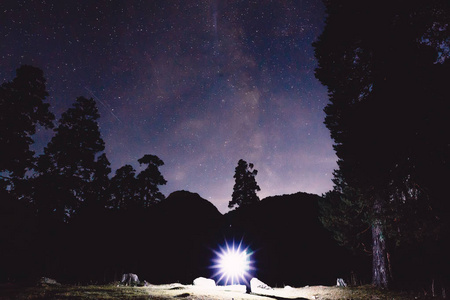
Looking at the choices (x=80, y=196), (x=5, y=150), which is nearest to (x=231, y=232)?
(x=80, y=196)

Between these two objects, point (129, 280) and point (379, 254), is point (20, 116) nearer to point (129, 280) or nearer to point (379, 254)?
point (129, 280)

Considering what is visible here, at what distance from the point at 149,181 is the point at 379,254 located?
35456 mm

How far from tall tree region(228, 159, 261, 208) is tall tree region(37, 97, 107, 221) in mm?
24461

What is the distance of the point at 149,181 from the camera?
1558 inches

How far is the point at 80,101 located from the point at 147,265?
2336 cm

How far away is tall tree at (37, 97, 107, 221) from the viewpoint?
786 inches

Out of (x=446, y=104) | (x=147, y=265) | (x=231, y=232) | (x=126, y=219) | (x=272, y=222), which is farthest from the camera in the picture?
(x=231, y=232)

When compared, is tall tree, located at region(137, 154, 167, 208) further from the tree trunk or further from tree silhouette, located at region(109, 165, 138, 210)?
the tree trunk

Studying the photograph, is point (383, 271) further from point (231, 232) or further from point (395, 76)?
point (231, 232)

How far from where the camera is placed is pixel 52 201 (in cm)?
1903

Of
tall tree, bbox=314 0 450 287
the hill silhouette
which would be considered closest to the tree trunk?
tall tree, bbox=314 0 450 287

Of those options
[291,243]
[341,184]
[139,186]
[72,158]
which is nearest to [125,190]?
[139,186]

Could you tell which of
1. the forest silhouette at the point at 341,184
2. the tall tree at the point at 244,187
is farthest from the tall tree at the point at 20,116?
the tall tree at the point at 244,187

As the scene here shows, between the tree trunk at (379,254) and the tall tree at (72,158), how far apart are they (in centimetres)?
2239
